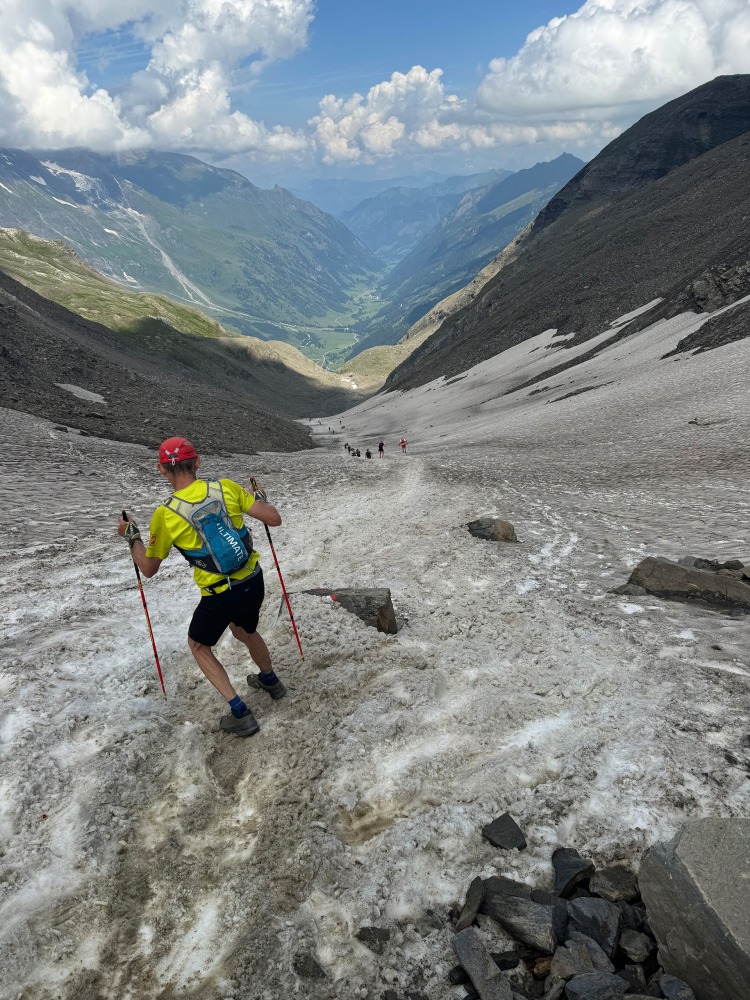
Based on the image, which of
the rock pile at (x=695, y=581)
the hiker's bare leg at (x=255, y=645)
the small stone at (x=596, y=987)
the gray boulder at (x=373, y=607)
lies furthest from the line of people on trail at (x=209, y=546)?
the rock pile at (x=695, y=581)

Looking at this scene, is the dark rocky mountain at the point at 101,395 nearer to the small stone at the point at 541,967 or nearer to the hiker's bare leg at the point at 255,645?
the hiker's bare leg at the point at 255,645

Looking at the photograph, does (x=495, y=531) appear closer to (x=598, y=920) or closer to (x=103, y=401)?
(x=598, y=920)

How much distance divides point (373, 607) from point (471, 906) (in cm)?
534

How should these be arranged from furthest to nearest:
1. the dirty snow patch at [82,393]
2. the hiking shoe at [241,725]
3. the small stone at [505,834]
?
the dirty snow patch at [82,393] → the hiking shoe at [241,725] → the small stone at [505,834]

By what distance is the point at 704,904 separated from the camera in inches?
141

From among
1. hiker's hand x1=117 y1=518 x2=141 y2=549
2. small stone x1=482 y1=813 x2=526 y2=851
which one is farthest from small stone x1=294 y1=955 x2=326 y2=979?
hiker's hand x1=117 y1=518 x2=141 y2=549

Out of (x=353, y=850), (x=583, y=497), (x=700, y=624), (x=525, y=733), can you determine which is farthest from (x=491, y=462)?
(x=353, y=850)

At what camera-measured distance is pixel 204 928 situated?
4742mm

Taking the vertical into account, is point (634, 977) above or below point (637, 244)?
below

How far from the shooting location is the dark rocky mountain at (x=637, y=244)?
2665 inches

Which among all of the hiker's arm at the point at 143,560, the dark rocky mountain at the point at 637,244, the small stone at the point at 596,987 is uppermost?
the dark rocky mountain at the point at 637,244

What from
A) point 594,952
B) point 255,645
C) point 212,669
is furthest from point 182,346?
point 594,952

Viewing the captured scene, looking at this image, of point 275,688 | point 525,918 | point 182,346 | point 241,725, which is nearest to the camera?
point 525,918

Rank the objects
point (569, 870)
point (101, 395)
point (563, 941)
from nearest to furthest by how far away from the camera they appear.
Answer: point (563, 941), point (569, 870), point (101, 395)
